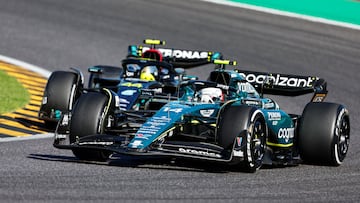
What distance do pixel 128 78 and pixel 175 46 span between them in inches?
347

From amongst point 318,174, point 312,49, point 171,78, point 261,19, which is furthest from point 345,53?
point 318,174

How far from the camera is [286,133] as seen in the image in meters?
14.6

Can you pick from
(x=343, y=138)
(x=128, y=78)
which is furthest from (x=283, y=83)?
(x=128, y=78)

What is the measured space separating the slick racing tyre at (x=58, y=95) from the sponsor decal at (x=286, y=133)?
4.68m

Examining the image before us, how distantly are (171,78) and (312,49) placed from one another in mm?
9073

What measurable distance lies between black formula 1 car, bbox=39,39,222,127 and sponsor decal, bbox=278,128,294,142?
199cm

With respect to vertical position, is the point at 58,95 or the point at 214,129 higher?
the point at 58,95

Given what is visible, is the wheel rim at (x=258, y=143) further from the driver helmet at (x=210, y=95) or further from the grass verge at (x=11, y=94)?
the grass verge at (x=11, y=94)

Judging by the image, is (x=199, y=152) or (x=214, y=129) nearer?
(x=199, y=152)

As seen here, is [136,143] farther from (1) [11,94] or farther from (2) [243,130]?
(1) [11,94]

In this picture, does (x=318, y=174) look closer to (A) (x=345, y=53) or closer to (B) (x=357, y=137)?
(B) (x=357, y=137)

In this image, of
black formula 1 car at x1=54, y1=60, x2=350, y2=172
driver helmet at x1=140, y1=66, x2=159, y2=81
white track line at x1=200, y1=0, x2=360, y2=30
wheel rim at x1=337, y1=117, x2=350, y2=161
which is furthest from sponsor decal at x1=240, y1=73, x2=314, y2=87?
white track line at x1=200, y1=0, x2=360, y2=30

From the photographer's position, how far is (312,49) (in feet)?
Answer: 89.6

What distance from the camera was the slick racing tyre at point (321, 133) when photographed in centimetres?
1448
